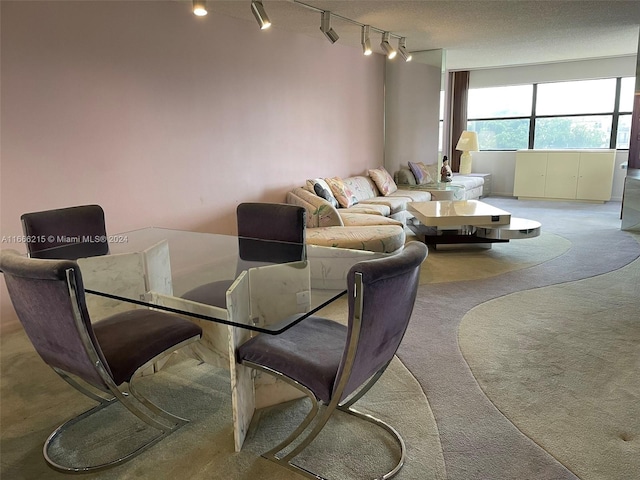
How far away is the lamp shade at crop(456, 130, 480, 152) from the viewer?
8.55 metres

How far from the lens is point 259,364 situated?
5.90ft

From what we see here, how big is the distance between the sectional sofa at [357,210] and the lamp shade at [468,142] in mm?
2502

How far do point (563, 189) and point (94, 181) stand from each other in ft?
24.7

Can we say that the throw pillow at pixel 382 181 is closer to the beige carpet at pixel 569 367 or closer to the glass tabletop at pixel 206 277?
the beige carpet at pixel 569 367

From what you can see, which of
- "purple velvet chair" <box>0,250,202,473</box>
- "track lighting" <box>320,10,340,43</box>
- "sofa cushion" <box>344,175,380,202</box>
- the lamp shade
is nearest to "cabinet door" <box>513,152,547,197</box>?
the lamp shade

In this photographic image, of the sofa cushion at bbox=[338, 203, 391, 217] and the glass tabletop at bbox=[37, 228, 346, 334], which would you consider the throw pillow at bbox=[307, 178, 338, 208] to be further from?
the glass tabletop at bbox=[37, 228, 346, 334]

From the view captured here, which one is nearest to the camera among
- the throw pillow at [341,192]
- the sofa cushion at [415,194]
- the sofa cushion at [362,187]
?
the throw pillow at [341,192]

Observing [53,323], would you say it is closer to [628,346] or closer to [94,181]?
[94,181]

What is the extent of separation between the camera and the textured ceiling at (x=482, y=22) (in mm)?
4125

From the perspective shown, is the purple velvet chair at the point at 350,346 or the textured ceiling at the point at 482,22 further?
the textured ceiling at the point at 482,22

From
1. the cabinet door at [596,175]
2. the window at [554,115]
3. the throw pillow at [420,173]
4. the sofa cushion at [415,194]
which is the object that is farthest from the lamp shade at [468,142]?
the sofa cushion at [415,194]

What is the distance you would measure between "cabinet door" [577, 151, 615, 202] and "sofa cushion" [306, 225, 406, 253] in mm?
5238

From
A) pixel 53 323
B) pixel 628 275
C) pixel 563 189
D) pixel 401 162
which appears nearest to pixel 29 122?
pixel 53 323

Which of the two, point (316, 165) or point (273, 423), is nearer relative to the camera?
point (273, 423)
